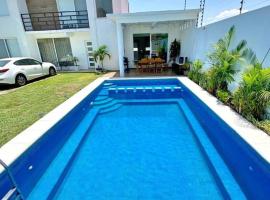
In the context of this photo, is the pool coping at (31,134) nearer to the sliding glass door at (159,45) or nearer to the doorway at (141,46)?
the doorway at (141,46)

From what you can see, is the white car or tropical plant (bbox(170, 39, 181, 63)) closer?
the white car

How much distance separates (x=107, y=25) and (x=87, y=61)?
3.54 metres

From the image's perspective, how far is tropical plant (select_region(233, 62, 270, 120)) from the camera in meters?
4.22

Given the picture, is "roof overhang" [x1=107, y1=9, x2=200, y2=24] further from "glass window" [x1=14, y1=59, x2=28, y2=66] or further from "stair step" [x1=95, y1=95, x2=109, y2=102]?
"glass window" [x1=14, y1=59, x2=28, y2=66]

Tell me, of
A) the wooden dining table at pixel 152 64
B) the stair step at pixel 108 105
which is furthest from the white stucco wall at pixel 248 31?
the stair step at pixel 108 105

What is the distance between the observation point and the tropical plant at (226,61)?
225 inches

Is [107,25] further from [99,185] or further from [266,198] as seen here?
[266,198]

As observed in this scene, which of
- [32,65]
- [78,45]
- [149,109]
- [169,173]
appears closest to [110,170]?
[169,173]

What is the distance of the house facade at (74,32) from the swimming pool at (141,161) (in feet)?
28.4

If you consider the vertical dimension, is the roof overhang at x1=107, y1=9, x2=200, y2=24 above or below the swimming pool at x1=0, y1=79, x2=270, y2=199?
above

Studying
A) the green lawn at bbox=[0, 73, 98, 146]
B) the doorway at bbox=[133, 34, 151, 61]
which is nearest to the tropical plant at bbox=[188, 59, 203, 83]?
the green lawn at bbox=[0, 73, 98, 146]

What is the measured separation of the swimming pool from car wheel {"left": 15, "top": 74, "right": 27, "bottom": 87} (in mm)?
5668

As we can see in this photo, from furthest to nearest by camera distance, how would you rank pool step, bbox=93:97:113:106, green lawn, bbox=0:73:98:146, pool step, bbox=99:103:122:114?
1. pool step, bbox=93:97:113:106
2. pool step, bbox=99:103:122:114
3. green lawn, bbox=0:73:98:146

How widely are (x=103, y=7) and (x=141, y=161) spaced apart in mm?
12854
